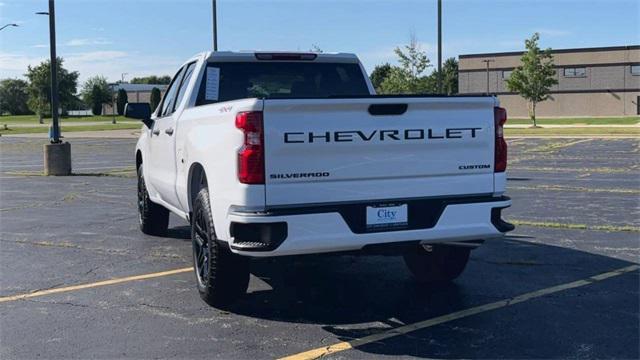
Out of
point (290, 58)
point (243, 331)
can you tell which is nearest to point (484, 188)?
point (243, 331)

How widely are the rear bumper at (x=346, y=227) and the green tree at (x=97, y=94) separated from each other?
115 metres

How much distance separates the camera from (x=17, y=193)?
1384 cm

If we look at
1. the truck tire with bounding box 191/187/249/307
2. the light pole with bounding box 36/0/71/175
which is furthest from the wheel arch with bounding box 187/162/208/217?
the light pole with bounding box 36/0/71/175

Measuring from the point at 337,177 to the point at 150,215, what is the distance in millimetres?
4507

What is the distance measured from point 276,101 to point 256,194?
63 cm

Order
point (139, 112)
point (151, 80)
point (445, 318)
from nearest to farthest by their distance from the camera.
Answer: point (445, 318) < point (139, 112) < point (151, 80)

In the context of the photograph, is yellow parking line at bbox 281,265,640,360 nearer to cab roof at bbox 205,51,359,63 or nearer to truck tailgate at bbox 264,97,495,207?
truck tailgate at bbox 264,97,495,207

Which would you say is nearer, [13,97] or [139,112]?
[139,112]

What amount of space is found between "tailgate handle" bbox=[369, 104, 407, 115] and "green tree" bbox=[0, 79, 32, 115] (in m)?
128

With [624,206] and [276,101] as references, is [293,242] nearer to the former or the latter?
[276,101]

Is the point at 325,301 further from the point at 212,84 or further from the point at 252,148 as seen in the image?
the point at 212,84

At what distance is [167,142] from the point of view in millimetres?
6945

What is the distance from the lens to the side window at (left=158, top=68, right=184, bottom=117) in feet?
24.8

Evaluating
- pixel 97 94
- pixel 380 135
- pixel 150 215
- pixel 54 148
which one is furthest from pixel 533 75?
pixel 97 94
